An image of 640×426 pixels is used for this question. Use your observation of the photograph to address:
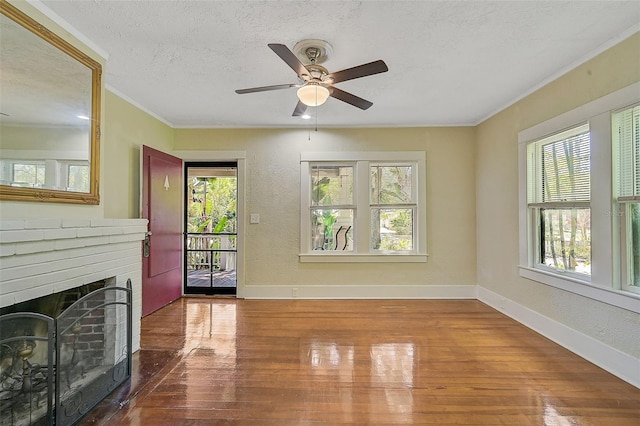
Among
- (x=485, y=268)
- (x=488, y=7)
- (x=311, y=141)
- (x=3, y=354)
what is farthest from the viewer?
(x=311, y=141)

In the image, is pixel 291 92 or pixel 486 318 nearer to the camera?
pixel 291 92

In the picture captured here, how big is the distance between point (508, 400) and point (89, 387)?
2.74m

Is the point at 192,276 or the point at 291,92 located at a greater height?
the point at 291,92

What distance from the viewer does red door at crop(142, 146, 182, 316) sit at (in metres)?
3.45

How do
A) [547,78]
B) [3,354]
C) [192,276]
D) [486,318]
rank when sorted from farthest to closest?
[192,276] → [486,318] → [547,78] → [3,354]

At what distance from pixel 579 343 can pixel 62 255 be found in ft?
13.1

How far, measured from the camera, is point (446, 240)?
166 inches

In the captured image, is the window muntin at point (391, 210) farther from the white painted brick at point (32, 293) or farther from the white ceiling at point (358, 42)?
the white painted brick at point (32, 293)

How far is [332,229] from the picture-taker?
431cm

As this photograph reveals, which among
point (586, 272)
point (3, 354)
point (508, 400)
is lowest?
point (508, 400)

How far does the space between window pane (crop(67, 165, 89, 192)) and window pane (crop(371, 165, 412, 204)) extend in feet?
10.8

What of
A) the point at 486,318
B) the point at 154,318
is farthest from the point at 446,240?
the point at 154,318

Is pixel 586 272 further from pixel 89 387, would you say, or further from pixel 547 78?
pixel 89 387

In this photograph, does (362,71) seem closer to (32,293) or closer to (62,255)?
(62,255)
